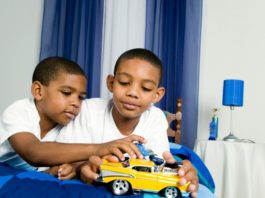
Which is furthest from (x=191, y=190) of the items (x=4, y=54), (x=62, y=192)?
(x=4, y=54)

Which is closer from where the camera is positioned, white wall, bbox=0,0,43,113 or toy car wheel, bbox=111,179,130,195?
toy car wheel, bbox=111,179,130,195

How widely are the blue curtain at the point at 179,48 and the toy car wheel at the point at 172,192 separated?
1.85 metres

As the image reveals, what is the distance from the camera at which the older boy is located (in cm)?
115

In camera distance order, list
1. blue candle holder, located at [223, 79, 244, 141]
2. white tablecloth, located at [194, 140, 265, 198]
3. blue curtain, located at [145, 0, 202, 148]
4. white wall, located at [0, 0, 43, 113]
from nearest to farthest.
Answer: white tablecloth, located at [194, 140, 265, 198], blue candle holder, located at [223, 79, 244, 141], blue curtain, located at [145, 0, 202, 148], white wall, located at [0, 0, 43, 113]

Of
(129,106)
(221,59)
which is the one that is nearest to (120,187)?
(129,106)

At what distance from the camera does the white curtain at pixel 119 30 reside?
9.20ft

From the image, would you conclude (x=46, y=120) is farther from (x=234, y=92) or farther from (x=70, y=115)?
(x=234, y=92)

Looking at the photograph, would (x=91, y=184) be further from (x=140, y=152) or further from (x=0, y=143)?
(x=0, y=143)

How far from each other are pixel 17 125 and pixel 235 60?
84.2 inches

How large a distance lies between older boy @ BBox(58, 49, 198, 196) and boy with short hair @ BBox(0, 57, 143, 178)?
0.21 feet

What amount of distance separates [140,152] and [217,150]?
1493mm

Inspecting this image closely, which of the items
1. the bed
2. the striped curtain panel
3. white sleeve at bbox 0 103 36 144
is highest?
the striped curtain panel

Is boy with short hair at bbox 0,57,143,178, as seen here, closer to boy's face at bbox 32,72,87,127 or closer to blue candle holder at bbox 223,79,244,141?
boy's face at bbox 32,72,87,127

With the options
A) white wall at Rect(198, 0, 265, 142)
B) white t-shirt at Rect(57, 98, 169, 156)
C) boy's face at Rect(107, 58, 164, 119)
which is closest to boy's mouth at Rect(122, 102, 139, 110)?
boy's face at Rect(107, 58, 164, 119)
